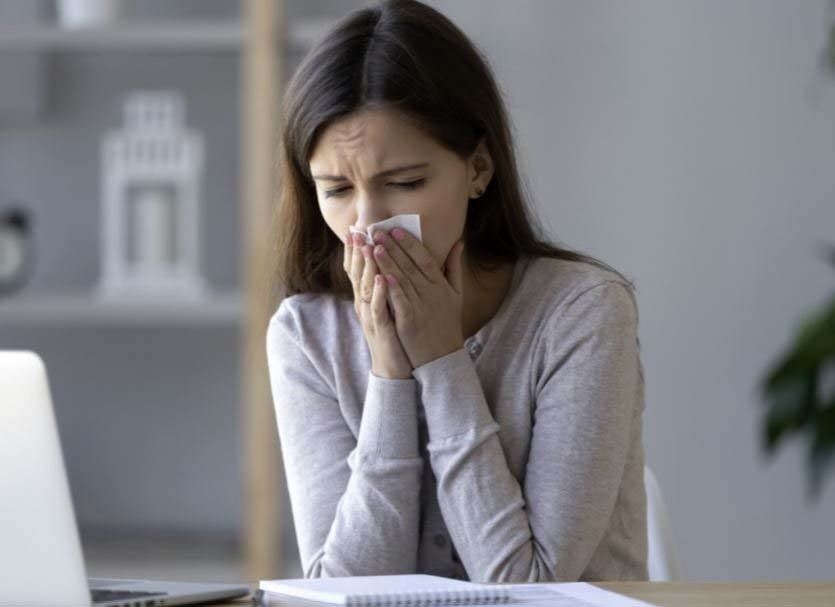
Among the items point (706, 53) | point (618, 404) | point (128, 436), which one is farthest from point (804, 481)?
point (618, 404)

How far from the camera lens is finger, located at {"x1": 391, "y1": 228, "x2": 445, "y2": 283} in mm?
1464

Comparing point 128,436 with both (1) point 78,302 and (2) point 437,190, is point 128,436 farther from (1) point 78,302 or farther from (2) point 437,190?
(2) point 437,190

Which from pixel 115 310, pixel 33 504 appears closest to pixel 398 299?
pixel 33 504

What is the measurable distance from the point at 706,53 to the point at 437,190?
1.76 meters

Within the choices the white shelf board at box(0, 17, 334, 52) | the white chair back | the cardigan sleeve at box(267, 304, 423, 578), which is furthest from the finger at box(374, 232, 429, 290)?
the white shelf board at box(0, 17, 334, 52)

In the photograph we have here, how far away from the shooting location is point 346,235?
4.85ft

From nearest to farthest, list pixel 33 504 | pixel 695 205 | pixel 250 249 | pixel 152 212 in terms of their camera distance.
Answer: pixel 33 504 < pixel 250 249 < pixel 152 212 < pixel 695 205

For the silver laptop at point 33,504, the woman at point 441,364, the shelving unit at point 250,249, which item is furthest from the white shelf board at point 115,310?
the silver laptop at point 33,504

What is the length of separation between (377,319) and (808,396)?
155 cm

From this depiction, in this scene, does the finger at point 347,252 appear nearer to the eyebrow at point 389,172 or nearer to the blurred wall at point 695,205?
the eyebrow at point 389,172

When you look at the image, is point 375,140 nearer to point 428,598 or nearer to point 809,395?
point 428,598

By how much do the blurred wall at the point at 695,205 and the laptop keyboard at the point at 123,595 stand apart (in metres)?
2.01

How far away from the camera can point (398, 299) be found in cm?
149

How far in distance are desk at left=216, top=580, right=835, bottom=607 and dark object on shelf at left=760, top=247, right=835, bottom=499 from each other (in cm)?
157
